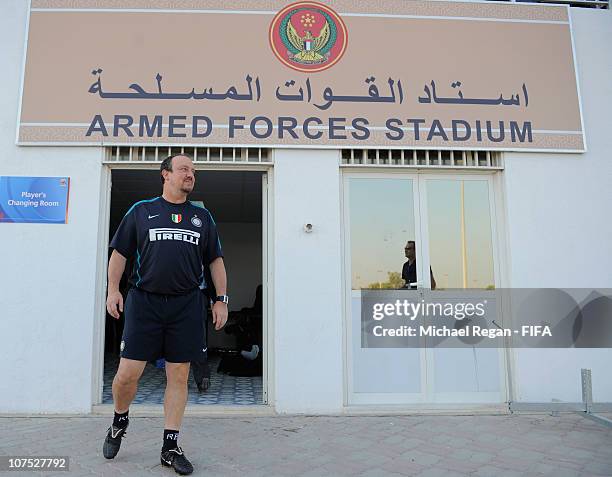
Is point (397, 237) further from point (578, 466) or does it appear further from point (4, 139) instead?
point (4, 139)

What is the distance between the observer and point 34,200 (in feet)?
15.4

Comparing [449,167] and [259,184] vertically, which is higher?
[259,184]

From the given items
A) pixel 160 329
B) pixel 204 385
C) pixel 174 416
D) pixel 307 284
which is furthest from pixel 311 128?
pixel 204 385

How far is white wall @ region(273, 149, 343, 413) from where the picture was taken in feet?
15.2

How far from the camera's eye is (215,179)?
6949 millimetres

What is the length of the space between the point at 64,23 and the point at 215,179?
260 cm

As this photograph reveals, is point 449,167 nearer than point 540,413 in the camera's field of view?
No

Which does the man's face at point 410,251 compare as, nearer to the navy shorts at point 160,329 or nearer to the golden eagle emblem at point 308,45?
the golden eagle emblem at point 308,45

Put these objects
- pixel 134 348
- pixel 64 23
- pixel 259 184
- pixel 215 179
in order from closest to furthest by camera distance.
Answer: pixel 134 348 < pixel 64 23 < pixel 215 179 < pixel 259 184

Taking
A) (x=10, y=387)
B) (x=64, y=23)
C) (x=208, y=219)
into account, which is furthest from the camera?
(x=64, y=23)

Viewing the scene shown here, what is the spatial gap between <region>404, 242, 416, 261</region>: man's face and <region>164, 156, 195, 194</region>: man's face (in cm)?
250

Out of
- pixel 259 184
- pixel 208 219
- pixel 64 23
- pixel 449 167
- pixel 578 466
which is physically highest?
pixel 64 23

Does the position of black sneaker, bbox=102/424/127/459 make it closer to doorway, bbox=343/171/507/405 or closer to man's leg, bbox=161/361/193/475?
man's leg, bbox=161/361/193/475

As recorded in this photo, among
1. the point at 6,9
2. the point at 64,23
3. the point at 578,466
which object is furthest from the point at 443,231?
the point at 6,9
